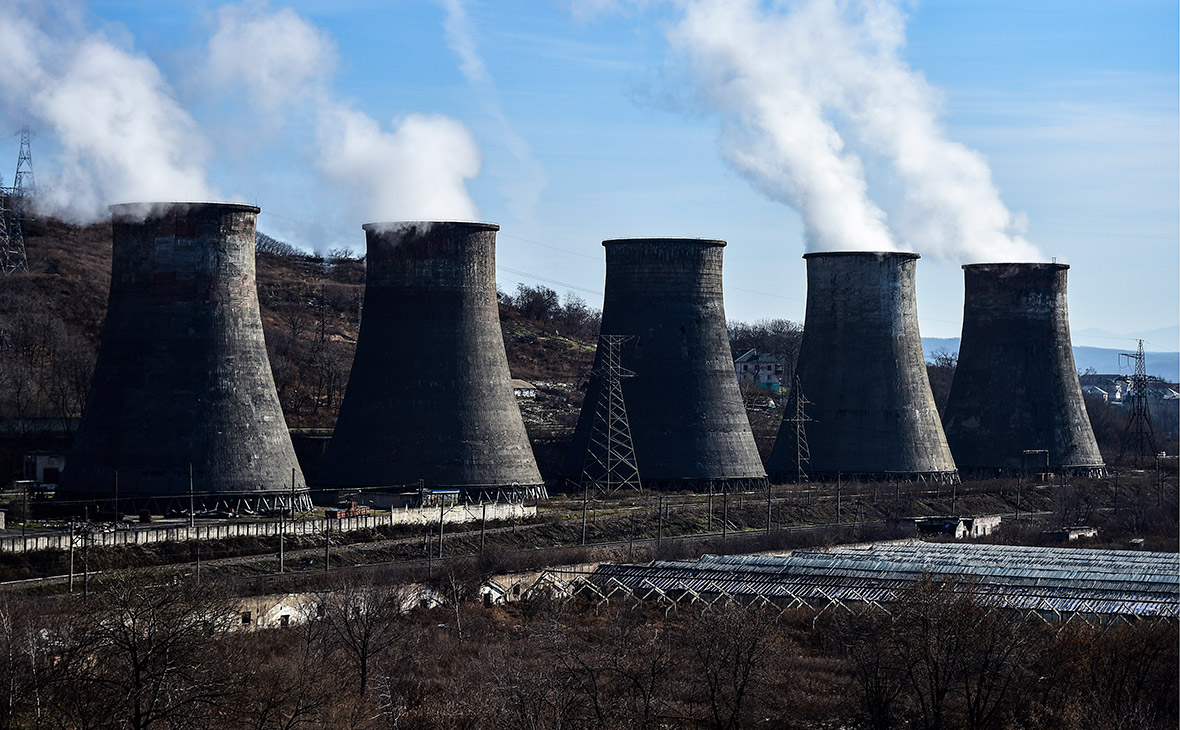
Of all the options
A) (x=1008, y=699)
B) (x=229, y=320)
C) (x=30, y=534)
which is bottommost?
(x=1008, y=699)

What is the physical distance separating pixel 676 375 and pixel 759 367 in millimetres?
39415

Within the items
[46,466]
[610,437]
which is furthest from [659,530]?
[46,466]

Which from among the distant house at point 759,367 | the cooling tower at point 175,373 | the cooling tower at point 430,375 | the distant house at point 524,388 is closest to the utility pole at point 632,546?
the cooling tower at point 430,375

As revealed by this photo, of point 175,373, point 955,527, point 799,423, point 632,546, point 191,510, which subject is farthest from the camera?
point 799,423

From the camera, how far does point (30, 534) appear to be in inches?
1074

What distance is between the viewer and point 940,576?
2741 centimetres

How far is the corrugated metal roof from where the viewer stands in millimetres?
25203

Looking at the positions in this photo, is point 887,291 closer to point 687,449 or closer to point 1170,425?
point 687,449

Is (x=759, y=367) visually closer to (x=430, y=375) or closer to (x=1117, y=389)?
(x=1117, y=389)

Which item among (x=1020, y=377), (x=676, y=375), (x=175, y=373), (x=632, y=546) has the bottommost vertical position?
(x=632, y=546)

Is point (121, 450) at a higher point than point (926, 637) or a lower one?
higher

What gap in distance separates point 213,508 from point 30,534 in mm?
3607

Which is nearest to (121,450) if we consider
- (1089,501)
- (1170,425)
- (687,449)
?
(687,449)

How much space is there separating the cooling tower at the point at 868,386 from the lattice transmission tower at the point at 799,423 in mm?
152
